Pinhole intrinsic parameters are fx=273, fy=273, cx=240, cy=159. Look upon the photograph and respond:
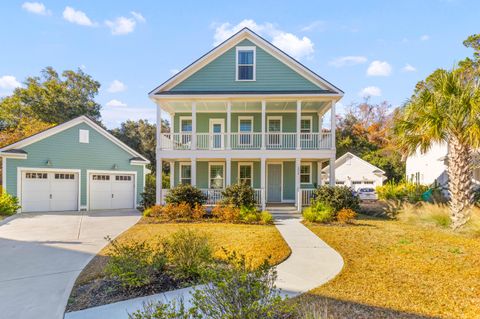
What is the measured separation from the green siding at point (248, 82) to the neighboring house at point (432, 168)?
974 centimetres

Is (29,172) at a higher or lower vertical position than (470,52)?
lower

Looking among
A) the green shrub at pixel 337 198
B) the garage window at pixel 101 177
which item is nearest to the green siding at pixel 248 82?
the green shrub at pixel 337 198

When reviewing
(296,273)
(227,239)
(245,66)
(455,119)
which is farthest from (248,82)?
(296,273)

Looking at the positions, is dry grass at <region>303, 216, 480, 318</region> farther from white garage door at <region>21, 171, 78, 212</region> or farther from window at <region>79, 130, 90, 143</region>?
window at <region>79, 130, 90, 143</region>

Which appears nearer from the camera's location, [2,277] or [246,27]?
[2,277]

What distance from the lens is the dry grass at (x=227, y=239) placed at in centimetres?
638

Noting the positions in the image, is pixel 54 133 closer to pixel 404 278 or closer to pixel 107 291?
pixel 107 291

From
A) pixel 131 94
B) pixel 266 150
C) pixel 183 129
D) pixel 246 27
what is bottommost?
pixel 266 150

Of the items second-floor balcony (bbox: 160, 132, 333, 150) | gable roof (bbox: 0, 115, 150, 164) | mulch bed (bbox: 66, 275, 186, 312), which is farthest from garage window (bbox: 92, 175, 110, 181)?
mulch bed (bbox: 66, 275, 186, 312)

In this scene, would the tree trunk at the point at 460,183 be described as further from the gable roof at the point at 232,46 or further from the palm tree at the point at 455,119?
the gable roof at the point at 232,46

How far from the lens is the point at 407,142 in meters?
11.6

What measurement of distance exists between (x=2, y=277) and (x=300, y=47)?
19190 millimetres

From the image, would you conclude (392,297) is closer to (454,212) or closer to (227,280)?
(227,280)

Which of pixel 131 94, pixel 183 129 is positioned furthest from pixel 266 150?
pixel 131 94
